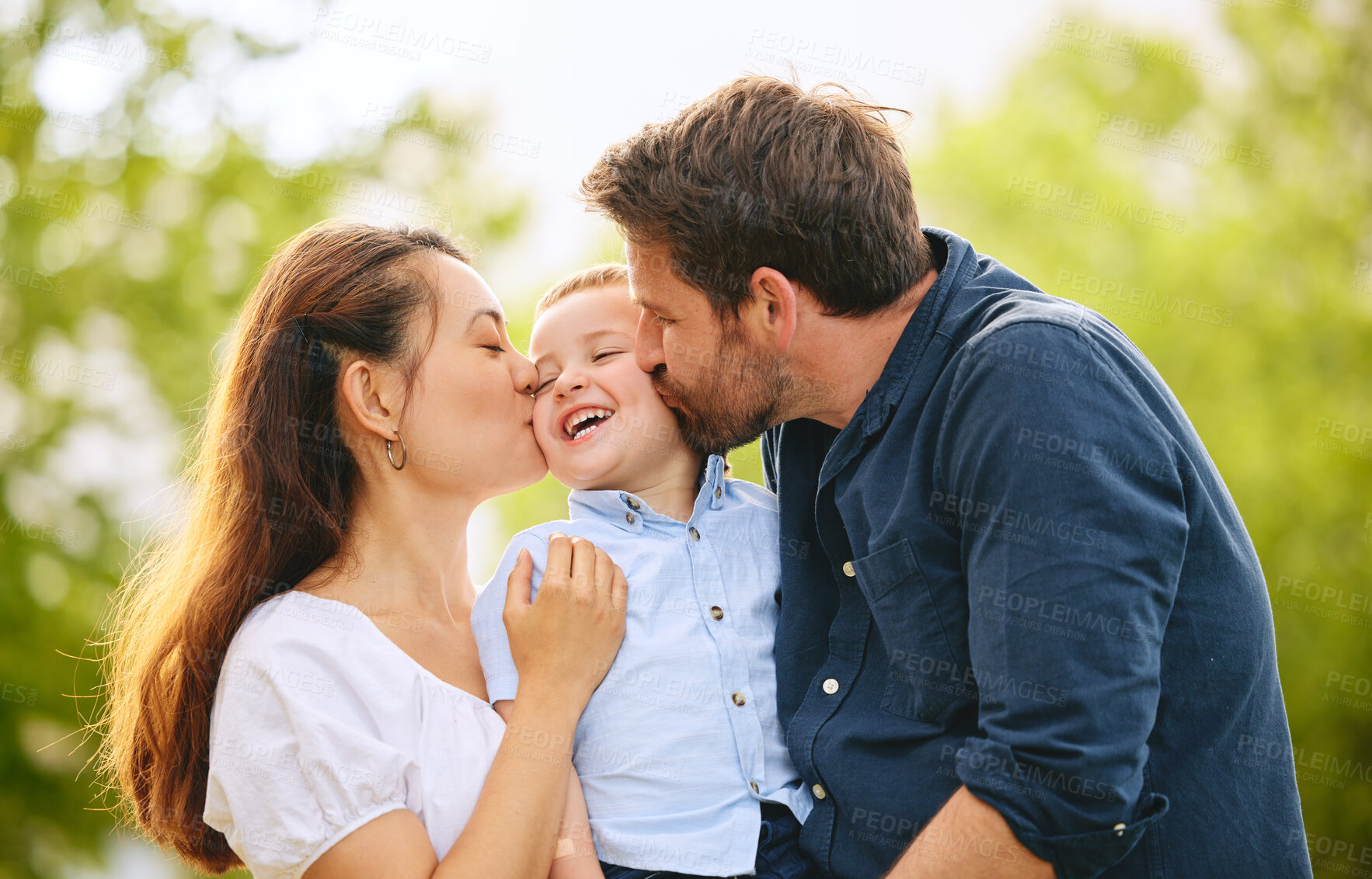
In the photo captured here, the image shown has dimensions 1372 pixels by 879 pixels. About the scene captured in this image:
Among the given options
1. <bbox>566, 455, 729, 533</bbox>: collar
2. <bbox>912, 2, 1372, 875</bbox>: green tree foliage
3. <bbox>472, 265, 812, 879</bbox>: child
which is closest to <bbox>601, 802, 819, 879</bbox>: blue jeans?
<bbox>472, 265, 812, 879</bbox>: child

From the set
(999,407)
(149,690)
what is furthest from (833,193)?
(149,690)

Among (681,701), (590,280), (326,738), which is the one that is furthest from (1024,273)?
(326,738)

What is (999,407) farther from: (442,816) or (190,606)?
(190,606)

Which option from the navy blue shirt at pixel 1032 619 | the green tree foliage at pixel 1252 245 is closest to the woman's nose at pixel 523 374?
the navy blue shirt at pixel 1032 619

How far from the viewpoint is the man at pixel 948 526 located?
1565mm

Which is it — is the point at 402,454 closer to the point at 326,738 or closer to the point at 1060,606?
the point at 326,738

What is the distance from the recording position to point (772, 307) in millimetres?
2180

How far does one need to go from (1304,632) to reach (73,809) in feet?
31.7

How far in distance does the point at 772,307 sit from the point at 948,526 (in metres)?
0.64

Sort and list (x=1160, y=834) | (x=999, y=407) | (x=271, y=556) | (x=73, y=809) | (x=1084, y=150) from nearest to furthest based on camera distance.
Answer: (x=999, y=407)
(x=1160, y=834)
(x=271, y=556)
(x=73, y=809)
(x=1084, y=150)

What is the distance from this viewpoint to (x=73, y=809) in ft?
25.0

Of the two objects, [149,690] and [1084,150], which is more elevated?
[1084,150]

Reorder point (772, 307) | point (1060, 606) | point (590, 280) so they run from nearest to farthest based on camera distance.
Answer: point (1060, 606)
point (772, 307)
point (590, 280)

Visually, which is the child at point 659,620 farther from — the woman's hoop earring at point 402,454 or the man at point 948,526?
the woman's hoop earring at point 402,454
